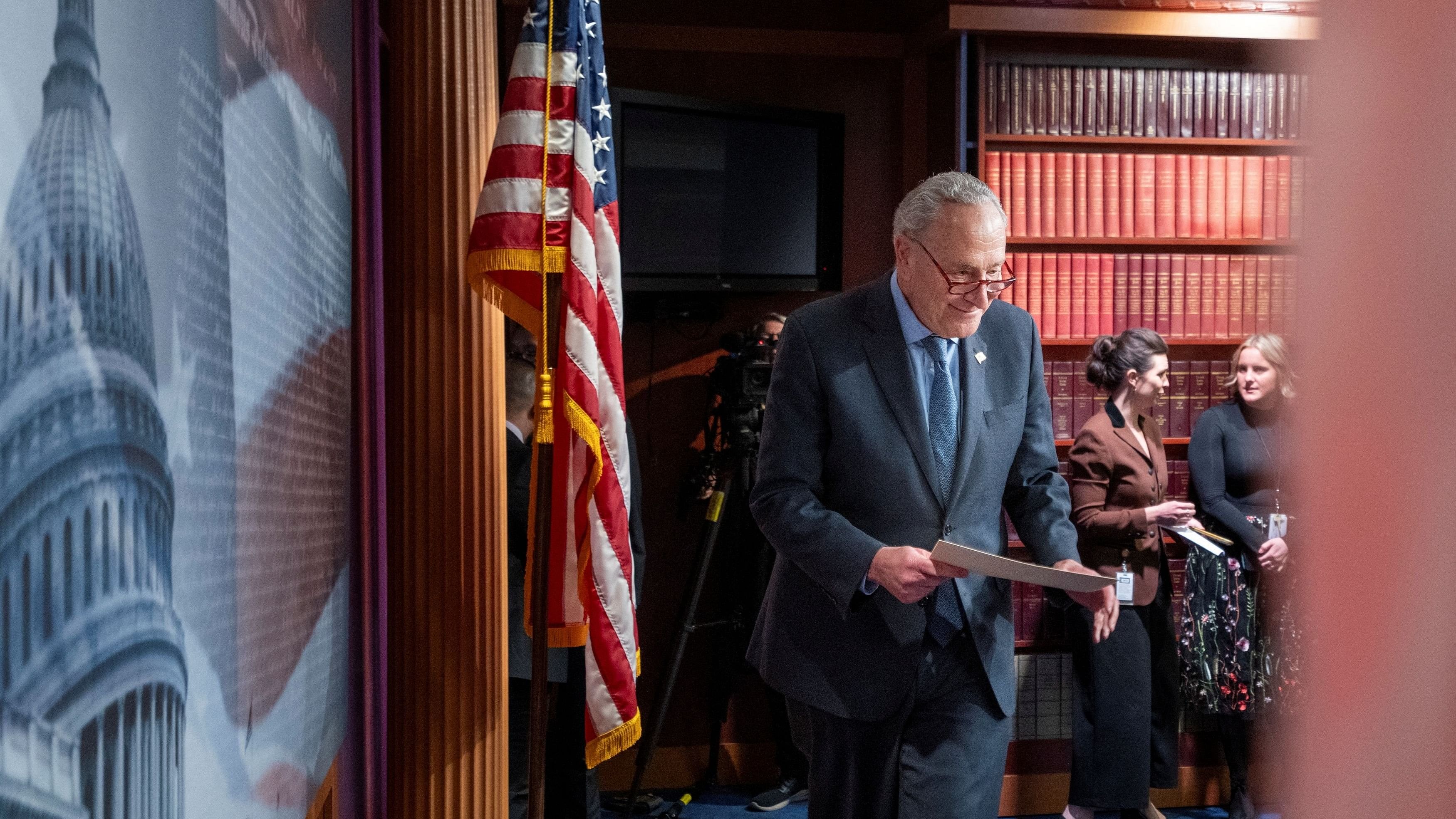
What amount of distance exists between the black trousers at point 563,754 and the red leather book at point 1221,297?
2.76 m

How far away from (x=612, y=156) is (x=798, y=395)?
717 mm

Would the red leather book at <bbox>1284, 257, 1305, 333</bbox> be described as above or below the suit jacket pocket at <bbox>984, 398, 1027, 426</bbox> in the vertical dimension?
above

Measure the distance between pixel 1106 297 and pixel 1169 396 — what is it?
1.50 ft

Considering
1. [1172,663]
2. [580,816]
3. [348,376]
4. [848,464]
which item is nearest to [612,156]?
[348,376]

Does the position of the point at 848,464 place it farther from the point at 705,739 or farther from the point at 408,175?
the point at 705,739

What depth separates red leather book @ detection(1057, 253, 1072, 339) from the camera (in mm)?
4180

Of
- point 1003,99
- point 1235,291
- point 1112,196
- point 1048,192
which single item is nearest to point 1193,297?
point 1235,291

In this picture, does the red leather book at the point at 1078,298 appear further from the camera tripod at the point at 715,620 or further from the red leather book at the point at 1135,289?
the camera tripod at the point at 715,620

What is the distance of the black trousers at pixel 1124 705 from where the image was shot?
3654 millimetres

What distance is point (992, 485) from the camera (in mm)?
1963

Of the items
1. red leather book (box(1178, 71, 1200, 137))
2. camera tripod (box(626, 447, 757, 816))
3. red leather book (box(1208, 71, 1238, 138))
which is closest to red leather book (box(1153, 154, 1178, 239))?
red leather book (box(1178, 71, 1200, 137))

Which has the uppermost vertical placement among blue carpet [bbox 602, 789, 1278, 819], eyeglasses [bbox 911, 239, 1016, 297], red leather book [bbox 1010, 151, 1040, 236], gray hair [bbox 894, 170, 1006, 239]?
red leather book [bbox 1010, 151, 1040, 236]

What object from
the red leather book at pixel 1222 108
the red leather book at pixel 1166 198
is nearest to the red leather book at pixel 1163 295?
the red leather book at pixel 1166 198

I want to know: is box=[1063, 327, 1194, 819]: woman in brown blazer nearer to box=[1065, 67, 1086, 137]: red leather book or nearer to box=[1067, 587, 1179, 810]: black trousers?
box=[1067, 587, 1179, 810]: black trousers
